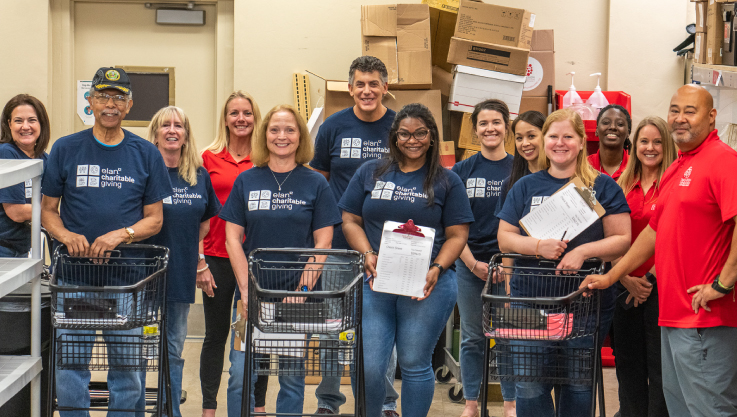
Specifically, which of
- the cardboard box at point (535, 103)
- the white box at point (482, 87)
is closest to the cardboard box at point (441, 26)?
the white box at point (482, 87)

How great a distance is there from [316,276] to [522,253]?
0.85 m

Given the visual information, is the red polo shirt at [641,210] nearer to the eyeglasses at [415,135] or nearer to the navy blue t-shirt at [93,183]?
the eyeglasses at [415,135]

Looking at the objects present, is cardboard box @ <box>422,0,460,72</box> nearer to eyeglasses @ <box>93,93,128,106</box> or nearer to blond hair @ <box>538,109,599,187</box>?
blond hair @ <box>538,109,599,187</box>

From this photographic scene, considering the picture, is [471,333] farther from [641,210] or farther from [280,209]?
[280,209]

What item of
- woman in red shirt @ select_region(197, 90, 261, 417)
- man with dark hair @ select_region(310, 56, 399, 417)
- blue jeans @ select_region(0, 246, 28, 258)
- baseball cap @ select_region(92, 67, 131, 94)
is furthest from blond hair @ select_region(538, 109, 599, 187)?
blue jeans @ select_region(0, 246, 28, 258)

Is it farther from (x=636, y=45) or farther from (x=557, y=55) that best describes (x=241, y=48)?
(x=636, y=45)

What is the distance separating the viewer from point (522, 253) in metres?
2.82

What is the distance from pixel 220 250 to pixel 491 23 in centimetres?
253

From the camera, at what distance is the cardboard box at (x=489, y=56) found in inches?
188

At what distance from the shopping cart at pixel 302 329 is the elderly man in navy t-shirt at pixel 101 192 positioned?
0.60m

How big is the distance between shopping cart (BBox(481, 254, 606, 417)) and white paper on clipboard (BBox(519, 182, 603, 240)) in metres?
0.13

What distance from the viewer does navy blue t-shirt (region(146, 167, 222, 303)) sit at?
10.8 feet

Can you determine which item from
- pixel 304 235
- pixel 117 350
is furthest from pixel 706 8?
pixel 117 350

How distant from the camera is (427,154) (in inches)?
118
